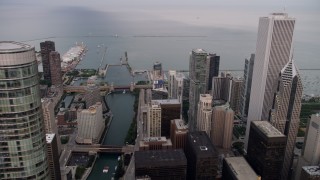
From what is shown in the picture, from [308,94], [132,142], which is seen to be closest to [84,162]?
[132,142]

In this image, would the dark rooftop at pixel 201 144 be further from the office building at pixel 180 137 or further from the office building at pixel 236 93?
the office building at pixel 236 93

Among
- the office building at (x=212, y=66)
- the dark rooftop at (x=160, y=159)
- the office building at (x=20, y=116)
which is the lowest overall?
the dark rooftop at (x=160, y=159)

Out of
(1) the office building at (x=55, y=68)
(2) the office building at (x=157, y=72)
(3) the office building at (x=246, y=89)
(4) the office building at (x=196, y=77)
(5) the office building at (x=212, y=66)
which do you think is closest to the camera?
(4) the office building at (x=196, y=77)

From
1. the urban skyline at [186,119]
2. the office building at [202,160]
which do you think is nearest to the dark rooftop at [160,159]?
the urban skyline at [186,119]

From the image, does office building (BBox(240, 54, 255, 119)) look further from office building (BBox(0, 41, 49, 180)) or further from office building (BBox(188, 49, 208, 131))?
office building (BBox(0, 41, 49, 180))

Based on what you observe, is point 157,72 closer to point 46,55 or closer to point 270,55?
point 46,55

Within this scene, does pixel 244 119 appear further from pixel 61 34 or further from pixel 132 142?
pixel 61 34
